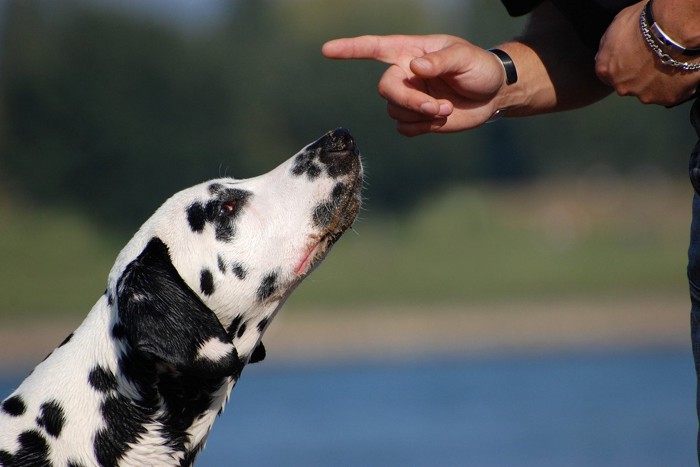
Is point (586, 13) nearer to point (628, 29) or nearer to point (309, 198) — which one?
point (628, 29)

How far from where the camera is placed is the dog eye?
4.03 meters

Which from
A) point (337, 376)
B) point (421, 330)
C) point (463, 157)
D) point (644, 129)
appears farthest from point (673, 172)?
point (337, 376)

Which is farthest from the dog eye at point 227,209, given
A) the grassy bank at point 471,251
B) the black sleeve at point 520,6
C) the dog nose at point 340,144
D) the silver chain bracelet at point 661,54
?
the grassy bank at point 471,251

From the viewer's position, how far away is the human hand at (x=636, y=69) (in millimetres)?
3031

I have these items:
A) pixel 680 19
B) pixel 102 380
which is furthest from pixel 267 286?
pixel 680 19

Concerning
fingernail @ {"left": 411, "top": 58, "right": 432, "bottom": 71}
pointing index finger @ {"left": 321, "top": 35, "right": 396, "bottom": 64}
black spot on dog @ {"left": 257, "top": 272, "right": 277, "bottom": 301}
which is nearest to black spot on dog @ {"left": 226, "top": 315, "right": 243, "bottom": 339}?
black spot on dog @ {"left": 257, "top": 272, "right": 277, "bottom": 301}

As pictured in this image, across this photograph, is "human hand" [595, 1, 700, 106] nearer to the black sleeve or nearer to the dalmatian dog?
the black sleeve

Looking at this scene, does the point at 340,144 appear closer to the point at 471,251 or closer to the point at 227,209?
the point at 227,209

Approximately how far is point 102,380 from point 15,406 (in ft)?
1.22

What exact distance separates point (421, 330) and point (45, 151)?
48.6 ft

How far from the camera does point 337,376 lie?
2091 cm

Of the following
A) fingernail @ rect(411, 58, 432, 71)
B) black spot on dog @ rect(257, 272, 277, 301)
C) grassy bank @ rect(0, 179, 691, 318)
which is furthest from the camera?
grassy bank @ rect(0, 179, 691, 318)

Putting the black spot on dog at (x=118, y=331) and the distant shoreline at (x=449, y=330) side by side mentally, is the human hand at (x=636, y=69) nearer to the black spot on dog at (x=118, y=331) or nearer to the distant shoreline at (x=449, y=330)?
the black spot on dog at (x=118, y=331)

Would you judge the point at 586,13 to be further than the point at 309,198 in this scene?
No
